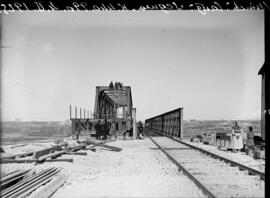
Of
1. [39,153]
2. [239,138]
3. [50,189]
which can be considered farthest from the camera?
[239,138]

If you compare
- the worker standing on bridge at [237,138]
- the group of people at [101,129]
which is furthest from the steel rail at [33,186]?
the group of people at [101,129]

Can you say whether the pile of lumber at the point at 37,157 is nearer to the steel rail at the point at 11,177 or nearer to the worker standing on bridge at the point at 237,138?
the steel rail at the point at 11,177

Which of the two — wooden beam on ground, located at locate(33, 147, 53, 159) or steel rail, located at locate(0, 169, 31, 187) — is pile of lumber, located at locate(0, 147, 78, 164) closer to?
wooden beam on ground, located at locate(33, 147, 53, 159)

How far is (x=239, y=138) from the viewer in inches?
539

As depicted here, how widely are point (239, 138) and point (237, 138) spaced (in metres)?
0.09

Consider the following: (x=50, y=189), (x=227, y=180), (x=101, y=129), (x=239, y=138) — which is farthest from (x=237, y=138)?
(x=101, y=129)

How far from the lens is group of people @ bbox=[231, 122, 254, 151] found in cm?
1327

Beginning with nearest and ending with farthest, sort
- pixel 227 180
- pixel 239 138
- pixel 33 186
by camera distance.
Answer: pixel 33 186 → pixel 227 180 → pixel 239 138

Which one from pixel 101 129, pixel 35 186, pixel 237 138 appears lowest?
pixel 35 186

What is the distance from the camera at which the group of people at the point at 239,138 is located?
13273 millimetres

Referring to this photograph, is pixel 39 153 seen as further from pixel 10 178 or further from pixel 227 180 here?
pixel 227 180

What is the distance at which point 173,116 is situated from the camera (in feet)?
83.6

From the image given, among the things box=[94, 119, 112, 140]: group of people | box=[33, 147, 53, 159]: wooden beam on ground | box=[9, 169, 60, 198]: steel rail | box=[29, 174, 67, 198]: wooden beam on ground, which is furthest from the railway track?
box=[94, 119, 112, 140]: group of people

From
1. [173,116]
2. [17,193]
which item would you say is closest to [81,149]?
[17,193]
